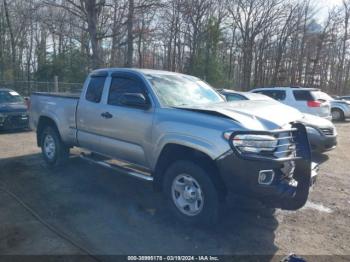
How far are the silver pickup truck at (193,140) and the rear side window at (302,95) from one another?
27.4 feet

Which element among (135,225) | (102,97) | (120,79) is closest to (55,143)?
(102,97)

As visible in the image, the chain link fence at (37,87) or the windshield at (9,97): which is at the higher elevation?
the chain link fence at (37,87)

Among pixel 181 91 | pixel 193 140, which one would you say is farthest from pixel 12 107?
pixel 193 140

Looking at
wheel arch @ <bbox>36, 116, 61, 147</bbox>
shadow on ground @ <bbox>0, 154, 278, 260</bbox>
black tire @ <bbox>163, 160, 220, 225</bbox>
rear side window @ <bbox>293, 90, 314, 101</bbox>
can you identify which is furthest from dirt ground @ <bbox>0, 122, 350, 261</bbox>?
rear side window @ <bbox>293, 90, 314, 101</bbox>

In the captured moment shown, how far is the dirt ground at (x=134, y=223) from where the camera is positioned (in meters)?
3.58

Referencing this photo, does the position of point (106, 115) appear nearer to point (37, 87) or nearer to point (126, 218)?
point (126, 218)

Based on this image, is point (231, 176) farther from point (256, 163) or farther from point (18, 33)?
point (18, 33)

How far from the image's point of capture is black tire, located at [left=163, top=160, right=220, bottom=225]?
3.75 m

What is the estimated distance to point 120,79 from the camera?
Result: 523 cm

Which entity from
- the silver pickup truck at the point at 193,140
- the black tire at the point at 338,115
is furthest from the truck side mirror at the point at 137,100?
the black tire at the point at 338,115

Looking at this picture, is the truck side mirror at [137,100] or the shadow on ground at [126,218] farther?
the truck side mirror at [137,100]

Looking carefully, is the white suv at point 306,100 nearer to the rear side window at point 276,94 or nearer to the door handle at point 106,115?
the rear side window at point 276,94

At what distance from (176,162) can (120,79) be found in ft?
6.24

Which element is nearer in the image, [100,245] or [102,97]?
[100,245]
